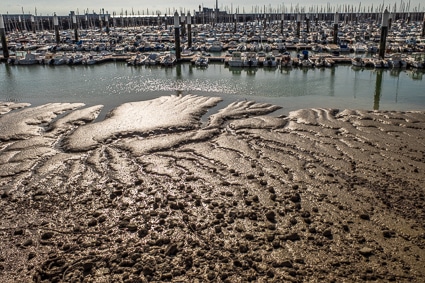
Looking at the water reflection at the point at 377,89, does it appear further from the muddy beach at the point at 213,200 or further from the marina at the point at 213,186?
the muddy beach at the point at 213,200

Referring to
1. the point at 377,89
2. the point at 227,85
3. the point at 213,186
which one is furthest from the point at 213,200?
the point at 377,89

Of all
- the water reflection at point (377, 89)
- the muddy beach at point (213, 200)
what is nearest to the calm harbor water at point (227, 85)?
the water reflection at point (377, 89)

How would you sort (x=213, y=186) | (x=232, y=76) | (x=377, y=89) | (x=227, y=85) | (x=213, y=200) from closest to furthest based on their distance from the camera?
(x=213, y=200)
(x=213, y=186)
(x=377, y=89)
(x=227, y=85)
(x=232, y=76)

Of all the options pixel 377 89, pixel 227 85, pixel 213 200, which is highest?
pixel 227 85

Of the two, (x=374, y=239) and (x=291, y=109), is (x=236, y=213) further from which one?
(x=291, y=109)

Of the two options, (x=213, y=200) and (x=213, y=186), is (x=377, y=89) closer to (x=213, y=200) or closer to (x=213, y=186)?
(x=213, y=186)

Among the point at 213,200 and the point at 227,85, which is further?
the point at 227,85

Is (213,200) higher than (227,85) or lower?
lower

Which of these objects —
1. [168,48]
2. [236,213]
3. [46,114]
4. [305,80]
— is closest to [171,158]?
[236,213]
